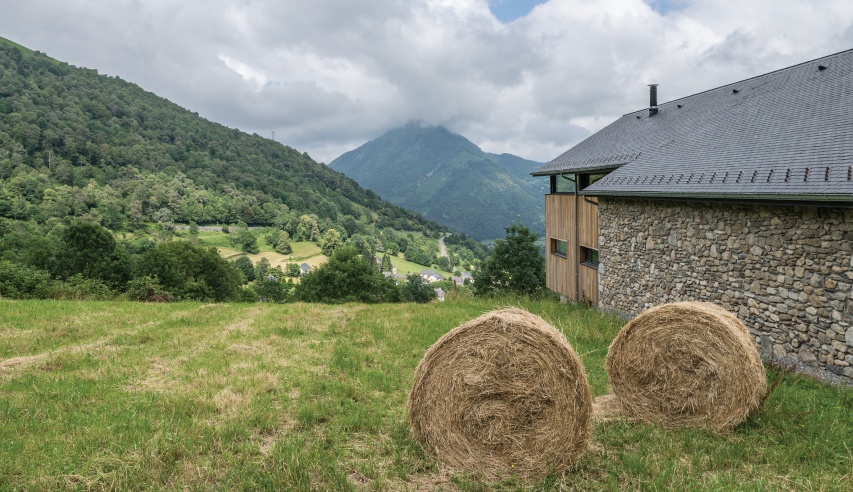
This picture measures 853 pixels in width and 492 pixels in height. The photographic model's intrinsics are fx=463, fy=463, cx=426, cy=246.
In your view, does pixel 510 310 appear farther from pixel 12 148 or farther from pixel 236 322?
pixel 12 148

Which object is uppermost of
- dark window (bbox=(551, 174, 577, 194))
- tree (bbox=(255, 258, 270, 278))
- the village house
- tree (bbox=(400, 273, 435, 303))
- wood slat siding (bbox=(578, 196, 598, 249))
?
dark window (bbox=(551, 174, 577, 194))

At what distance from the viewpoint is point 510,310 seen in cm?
455

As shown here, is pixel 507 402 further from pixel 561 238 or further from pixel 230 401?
pixel 561 238

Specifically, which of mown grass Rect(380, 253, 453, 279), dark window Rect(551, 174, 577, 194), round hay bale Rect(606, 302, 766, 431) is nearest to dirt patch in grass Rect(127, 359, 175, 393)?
round hay bale Rect(606, 302, 766, 431)

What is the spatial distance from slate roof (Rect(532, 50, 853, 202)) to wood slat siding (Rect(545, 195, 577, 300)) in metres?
1.62

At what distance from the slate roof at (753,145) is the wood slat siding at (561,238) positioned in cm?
162

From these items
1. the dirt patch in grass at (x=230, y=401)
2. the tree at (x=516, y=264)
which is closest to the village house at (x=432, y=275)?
the tree at (x=516, y=264)

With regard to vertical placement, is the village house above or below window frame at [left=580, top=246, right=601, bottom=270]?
below

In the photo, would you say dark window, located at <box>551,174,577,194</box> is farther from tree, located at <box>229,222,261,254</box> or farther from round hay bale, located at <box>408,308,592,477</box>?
tree, located at <box>229,222,261,254</box>

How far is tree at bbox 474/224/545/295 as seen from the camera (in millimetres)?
26484

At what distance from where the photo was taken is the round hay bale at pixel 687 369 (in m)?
4.79

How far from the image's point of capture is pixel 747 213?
25.4 feet

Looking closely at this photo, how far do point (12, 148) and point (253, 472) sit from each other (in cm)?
8110

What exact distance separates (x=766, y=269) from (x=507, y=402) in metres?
5.92
